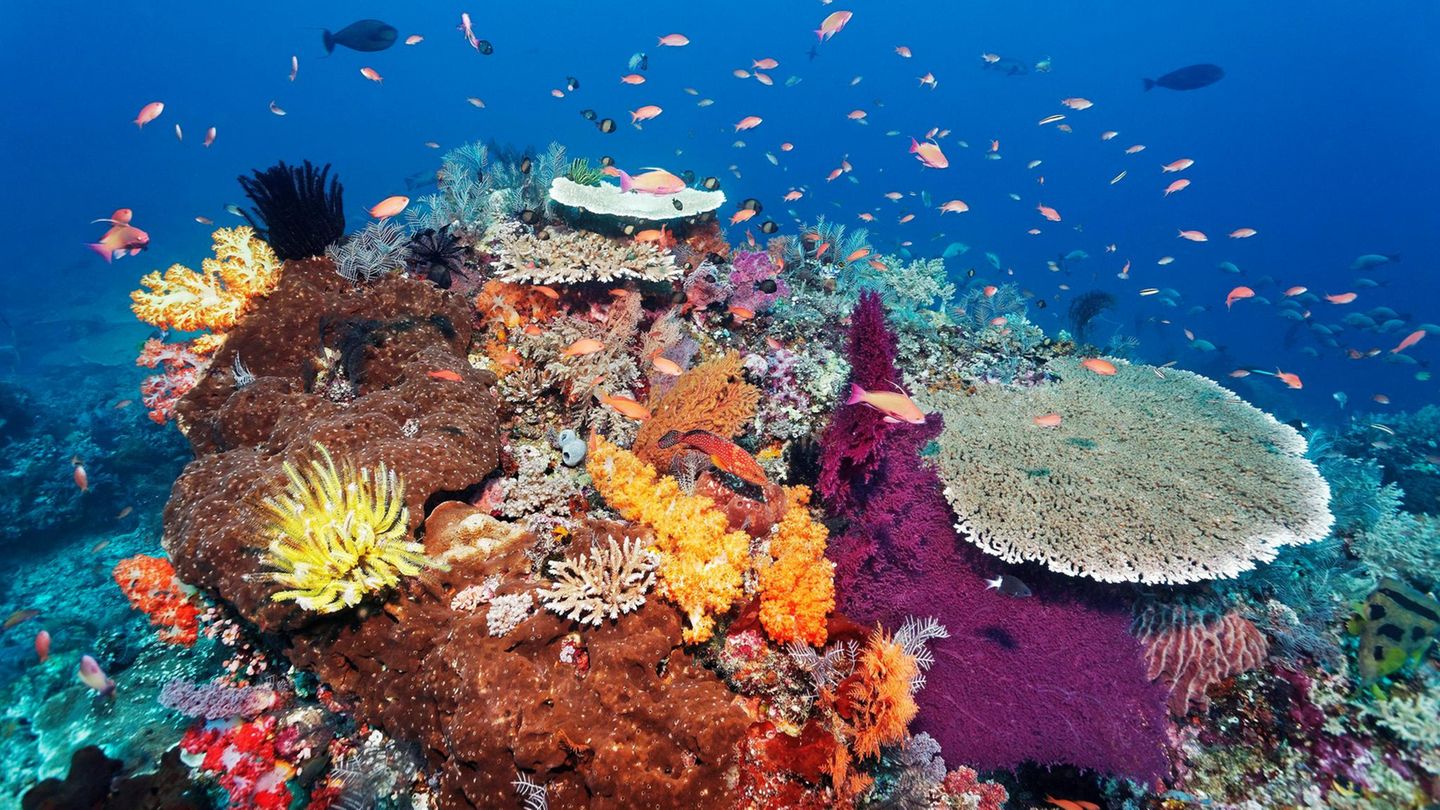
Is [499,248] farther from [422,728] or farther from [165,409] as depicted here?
[422,728]

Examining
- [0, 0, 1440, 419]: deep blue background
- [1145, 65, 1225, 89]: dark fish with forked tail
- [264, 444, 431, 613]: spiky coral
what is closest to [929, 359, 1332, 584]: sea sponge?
[264, 444, 431, 613]: spiky coral

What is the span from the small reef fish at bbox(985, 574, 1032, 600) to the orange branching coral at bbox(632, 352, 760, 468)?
7.88 ft

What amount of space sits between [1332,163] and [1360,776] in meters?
138

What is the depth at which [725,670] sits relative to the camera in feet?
12.4

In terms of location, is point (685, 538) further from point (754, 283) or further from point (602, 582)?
point (754, 283)

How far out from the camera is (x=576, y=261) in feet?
20.5

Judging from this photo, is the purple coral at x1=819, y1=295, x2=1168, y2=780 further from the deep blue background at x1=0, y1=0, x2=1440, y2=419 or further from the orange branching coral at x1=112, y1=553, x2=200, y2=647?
the deep blue background at x1=0, y1=0, x2=1440, y2=419

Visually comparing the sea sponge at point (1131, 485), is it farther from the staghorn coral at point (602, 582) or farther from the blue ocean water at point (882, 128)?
the blue ocean water at point (882, 128)

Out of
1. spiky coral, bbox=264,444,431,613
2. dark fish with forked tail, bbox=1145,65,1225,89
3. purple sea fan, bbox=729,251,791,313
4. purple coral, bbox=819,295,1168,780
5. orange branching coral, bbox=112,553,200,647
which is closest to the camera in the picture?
spiky coral, bbox=264,444,431,613

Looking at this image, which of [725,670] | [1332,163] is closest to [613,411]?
[725,670]

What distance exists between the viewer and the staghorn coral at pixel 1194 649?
4.32 m

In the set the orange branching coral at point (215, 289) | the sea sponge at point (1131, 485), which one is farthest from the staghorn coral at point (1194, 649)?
the orange branching coral at point (215, 289)

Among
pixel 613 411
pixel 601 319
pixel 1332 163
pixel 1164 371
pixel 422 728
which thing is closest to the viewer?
pixel 422 728

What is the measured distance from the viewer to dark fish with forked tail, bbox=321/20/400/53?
464 inches
